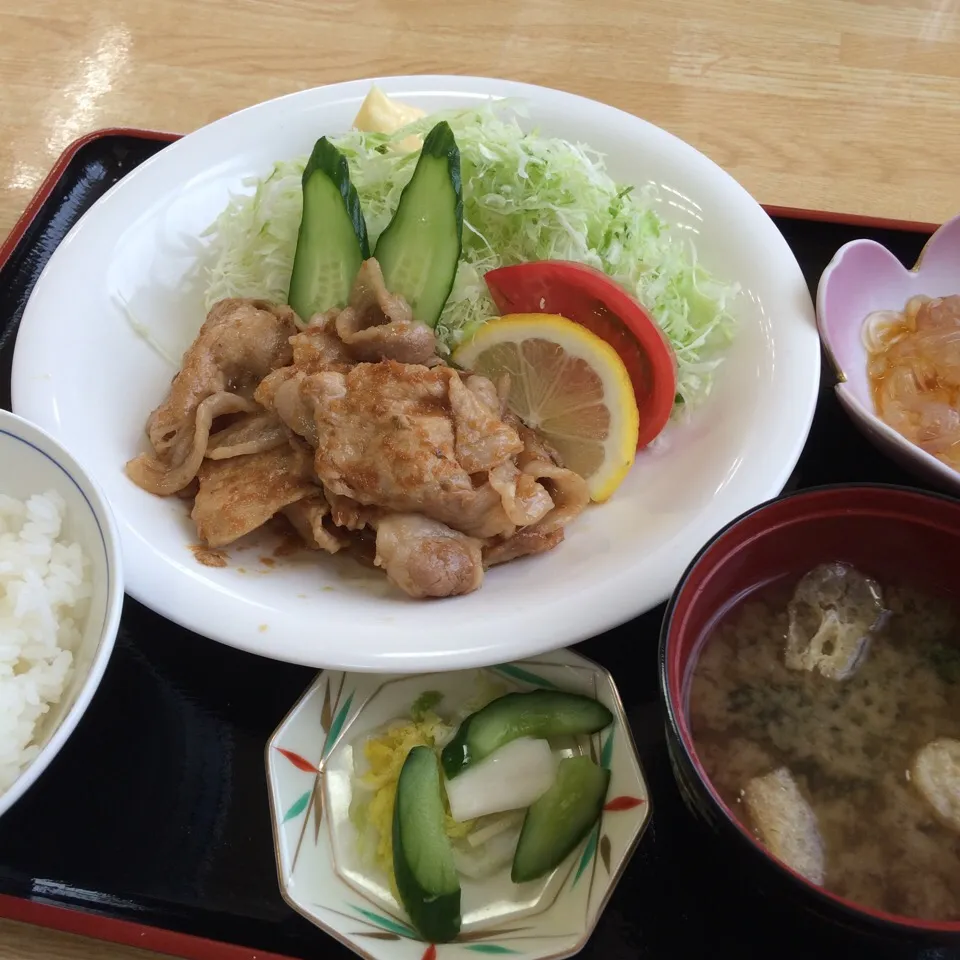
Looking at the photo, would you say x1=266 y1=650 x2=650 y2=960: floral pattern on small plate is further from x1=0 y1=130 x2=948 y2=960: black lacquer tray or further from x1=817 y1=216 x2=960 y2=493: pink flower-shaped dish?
x1=817 y1=216 x2=960 y2=493: pink flower-shaped dish

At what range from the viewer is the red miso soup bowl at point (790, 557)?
4.43ft

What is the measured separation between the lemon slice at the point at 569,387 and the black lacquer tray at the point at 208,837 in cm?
39

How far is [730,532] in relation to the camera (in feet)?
4.87

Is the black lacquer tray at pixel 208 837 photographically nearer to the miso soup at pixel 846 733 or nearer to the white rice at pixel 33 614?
the miso soup at pixel 846 733

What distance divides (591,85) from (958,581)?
2463 mm

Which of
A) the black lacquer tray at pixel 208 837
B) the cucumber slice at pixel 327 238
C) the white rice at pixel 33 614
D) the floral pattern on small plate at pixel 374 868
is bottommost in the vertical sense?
the black lacquer tray at pixel 208 837

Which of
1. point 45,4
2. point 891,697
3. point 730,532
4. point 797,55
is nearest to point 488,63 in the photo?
point 797,55

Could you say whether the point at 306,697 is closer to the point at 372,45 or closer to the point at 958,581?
the point at 958,581

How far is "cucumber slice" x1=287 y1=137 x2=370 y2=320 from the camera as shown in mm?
2117

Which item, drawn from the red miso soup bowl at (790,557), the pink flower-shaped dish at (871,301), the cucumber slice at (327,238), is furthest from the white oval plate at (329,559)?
the cucumber slice at (327,238)

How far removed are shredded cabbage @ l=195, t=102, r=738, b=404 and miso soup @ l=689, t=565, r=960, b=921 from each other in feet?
2.60

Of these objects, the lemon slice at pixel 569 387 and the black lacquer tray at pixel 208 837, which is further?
the lemon slice at pixel 569 387

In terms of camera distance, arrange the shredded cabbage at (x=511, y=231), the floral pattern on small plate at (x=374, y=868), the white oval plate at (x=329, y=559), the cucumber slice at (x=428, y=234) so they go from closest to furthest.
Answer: the floral pattern on small plate at (x=374, y=868)
the white oval plate at (x=329, y=559)
the cucumber slice at (x=428, y=234)
the shredded cabbage at (x=511, y=231)

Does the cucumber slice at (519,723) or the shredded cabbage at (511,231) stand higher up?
the shredded cabbage at (511,231)
